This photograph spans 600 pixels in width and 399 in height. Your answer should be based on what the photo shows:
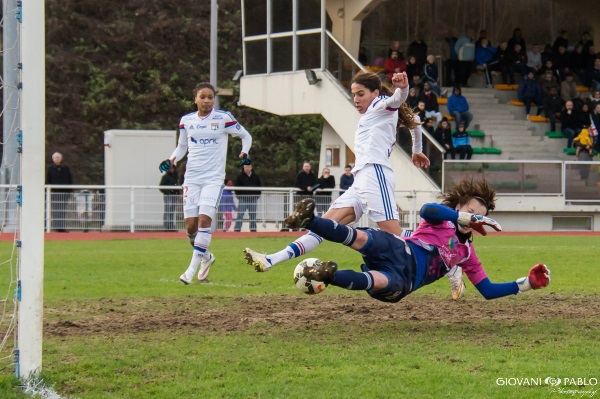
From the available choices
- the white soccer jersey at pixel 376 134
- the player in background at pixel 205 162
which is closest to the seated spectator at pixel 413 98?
the player in background at pixel 205 162

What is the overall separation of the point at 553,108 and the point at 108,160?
563 inches

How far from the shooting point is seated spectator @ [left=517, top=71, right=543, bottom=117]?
34781mm

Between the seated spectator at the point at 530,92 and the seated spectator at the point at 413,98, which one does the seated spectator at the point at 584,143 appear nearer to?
the seated spectator at the point at 530,92

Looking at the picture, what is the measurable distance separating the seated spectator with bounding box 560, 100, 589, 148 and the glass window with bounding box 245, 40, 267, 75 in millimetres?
10204

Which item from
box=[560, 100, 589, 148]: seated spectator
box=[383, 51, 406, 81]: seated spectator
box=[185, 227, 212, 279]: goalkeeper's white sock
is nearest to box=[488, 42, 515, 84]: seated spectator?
box=[560, 100, 589, 148]: seated spectator

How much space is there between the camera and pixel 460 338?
8508 millimetres

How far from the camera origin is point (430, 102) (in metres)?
31.6

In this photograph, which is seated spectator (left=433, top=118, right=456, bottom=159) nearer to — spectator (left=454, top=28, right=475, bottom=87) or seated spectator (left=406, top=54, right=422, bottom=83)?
seated spectator (left=406, top=54, right=422, bottom=83)

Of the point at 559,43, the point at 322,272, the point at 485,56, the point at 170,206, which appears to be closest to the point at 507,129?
the point at 485,56

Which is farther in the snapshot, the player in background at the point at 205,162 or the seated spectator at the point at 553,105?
the seated spectator at the point at 553,105

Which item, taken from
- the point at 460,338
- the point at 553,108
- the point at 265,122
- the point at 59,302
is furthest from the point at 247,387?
the point at 265,122

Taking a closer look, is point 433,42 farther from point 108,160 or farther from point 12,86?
point 12,86

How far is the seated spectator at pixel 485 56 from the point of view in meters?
36.2

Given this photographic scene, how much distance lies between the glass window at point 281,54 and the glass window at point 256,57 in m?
0.50
